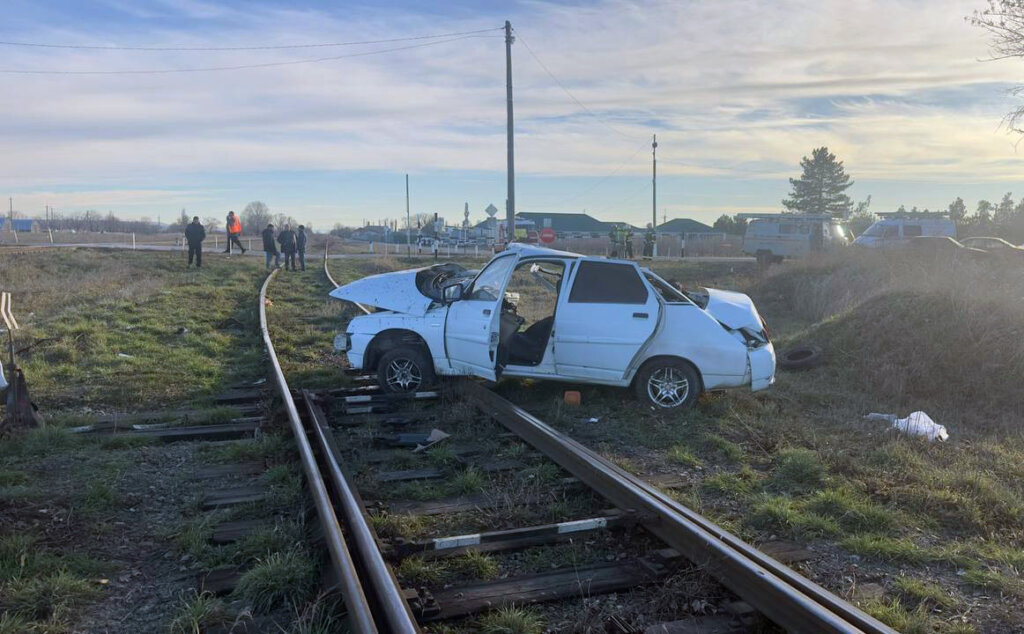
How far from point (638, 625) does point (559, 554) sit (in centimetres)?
87

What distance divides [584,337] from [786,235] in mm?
25014

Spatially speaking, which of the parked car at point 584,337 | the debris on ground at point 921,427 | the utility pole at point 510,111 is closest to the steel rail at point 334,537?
the parked car at point 584,337

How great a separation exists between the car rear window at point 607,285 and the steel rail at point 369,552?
3.24m

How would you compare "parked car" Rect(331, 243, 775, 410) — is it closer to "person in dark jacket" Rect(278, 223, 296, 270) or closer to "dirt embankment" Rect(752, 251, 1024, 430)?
"dirt embankment" Rect(752, 251, 1024, 430)

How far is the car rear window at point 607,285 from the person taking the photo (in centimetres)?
837

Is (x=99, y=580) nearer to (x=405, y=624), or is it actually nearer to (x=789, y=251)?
(x=405, y=624)

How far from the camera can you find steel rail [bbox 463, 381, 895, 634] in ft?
11.7

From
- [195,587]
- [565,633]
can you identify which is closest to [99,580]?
[195,587]

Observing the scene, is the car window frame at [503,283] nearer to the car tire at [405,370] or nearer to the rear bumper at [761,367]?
the car tire at [405,370]

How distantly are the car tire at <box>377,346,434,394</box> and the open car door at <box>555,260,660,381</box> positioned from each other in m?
1.51

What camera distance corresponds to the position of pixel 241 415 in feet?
25.8

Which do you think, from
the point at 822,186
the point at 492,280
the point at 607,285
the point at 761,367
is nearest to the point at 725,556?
the point at 761,367

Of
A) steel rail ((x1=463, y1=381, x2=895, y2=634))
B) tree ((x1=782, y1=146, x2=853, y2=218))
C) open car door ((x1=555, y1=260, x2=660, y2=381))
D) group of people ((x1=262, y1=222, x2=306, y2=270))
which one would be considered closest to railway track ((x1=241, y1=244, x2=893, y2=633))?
steel rail ((x1=463, y1=381, x2=895, y2=634))

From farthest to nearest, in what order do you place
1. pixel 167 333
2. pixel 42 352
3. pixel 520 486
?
pixel 167 333 < pixel 42 352 < pixel 520 486
